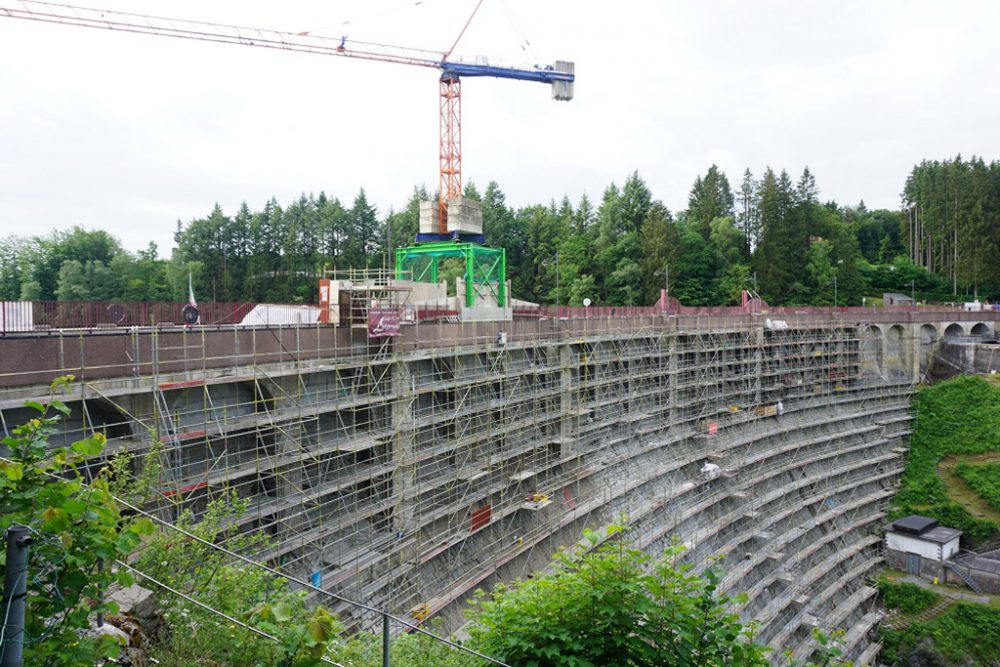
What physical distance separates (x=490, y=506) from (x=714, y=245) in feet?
177

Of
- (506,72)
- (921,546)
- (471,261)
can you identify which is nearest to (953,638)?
(921,546)

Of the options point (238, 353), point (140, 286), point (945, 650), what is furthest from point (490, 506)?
point (140, 286)

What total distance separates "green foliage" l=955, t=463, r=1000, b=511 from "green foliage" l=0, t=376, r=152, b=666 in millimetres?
43997

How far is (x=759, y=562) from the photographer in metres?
29.9

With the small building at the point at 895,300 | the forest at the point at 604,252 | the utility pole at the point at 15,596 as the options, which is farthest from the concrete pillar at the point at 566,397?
the small building at the point at 895,300

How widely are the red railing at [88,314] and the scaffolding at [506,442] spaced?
8.11 ft

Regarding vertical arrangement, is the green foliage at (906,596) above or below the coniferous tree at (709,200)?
below

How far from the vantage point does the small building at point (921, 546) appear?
108ft

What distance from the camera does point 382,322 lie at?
709 inches

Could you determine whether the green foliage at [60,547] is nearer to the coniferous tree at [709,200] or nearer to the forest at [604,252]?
the forest at [604,252]

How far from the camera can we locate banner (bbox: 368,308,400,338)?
1778 cm

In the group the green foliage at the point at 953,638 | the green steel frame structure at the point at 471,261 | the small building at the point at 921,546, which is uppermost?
the green steel frame structure at the point at 471,261

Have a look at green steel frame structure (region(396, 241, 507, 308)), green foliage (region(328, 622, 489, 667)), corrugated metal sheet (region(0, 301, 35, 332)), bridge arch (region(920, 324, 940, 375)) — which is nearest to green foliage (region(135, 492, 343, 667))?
green foliage (region(328, 622, 489, 667))

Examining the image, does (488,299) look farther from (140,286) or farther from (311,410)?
(140,286)
